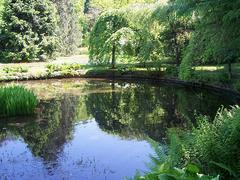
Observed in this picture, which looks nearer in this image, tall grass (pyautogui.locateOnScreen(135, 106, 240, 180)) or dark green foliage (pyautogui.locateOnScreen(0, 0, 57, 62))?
tall grass (pyautogui.locateOnScreen(135, 106, 240, 180))

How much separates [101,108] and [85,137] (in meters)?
4.54

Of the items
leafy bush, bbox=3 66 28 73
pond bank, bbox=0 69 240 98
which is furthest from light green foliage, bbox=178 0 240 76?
leafy bush, bbox=3 66 28 73

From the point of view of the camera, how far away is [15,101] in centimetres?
1464

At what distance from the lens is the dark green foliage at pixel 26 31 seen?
108 feet

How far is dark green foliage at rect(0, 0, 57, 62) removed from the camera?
32781mm

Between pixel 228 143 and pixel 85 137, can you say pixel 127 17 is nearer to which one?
pixel 85 137

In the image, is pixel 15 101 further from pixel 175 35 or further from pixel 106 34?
pixel 106 34

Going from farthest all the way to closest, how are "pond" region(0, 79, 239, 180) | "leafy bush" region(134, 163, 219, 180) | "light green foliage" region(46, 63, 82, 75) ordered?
"light green foliage" region(46, 63, 82, 75)
"pond" region(0, 79, 239, 180)
"leafy bush" region(134, 163, 219, 180)

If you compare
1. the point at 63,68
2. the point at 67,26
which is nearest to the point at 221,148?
the point at 63,68

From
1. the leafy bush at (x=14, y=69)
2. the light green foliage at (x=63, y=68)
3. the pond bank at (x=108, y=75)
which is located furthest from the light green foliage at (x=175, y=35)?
the leafy bush at (x=14, y=69)

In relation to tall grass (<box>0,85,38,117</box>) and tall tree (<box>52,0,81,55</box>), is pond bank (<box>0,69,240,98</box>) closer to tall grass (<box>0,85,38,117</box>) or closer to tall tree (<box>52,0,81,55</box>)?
tall grass (<box>0,85,38,117</box>)

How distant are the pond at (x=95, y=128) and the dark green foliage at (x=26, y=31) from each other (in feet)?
35.0

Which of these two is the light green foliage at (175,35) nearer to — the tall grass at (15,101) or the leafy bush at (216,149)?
the tall grass at (15,101)

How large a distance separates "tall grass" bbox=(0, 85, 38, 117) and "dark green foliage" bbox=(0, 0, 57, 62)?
18408 mm
